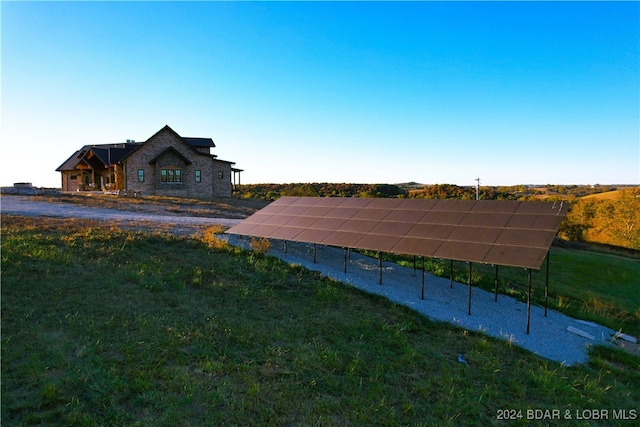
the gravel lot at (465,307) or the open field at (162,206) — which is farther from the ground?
the open field at (162,206)

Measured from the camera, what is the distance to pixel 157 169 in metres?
40.0

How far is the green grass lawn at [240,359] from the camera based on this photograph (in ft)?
18.6

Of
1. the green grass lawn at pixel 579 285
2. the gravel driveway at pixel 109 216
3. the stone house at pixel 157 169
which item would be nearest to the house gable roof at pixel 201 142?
the stone house at pixel 157 169

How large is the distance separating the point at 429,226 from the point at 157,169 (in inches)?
1398

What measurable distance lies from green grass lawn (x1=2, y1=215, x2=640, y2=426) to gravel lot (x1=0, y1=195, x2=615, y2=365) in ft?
2.25

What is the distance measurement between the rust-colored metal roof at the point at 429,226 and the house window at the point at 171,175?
26.9 metres

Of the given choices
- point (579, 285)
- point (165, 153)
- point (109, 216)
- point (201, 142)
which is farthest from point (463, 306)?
point (201, 142)

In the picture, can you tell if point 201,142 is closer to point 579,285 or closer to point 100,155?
point 100,155

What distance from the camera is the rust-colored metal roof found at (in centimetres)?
1054

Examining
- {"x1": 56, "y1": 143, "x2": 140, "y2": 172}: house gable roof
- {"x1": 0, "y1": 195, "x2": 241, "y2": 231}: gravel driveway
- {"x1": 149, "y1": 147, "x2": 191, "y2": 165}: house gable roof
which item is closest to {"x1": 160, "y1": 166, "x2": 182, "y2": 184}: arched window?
{"x1": 149, "y1": 147, "x2": 191, "y2": 165}: house gable roof

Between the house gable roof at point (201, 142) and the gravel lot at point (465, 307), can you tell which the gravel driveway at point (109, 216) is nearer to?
the gravel lot at point (465, 307)

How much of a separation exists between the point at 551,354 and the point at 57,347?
37.5 ft

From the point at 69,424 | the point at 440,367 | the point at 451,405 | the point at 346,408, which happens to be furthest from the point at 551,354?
the point at 69,424

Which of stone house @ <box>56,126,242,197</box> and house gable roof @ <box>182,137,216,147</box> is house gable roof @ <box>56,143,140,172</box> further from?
house gable roof @ <box>182,137,216,147</box>
